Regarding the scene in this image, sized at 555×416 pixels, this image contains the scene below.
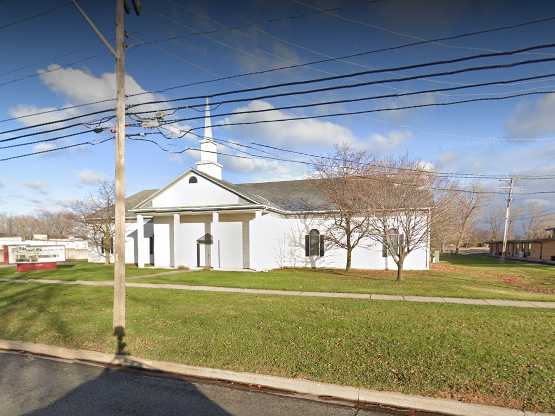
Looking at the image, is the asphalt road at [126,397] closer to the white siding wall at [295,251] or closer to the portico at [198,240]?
the white siding wall at [295,251]

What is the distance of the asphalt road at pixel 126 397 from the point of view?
14.1ft

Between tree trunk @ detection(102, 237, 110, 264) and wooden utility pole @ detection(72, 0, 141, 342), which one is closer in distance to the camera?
wooden utility pole @ detection(72, 0, 141, 342)

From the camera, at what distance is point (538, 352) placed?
19.4ft

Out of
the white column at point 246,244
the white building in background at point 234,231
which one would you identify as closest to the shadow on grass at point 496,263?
the white building in background at point 234,231

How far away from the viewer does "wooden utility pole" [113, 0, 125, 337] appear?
7.38 metres

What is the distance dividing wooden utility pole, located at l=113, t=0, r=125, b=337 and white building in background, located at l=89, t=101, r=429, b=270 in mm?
13104

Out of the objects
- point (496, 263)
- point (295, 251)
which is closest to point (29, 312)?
point (295, 251)

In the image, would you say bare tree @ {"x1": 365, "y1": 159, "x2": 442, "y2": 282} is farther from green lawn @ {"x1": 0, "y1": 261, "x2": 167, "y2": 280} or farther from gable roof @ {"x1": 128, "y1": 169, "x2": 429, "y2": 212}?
green lawn @ {"x1": 0, "y1": 261, "x2": 167, "y2": 280}

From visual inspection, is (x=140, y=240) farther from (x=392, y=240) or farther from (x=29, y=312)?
(x=392, y=240)

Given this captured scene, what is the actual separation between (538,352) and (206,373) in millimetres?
5824

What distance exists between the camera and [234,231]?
917 inches

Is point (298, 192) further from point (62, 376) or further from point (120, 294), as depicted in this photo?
point (62, 376)

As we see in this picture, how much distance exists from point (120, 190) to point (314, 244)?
18148mm

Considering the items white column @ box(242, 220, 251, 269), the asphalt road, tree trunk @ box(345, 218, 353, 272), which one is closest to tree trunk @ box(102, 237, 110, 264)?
white column @ box(242, 220, 251, 269)
